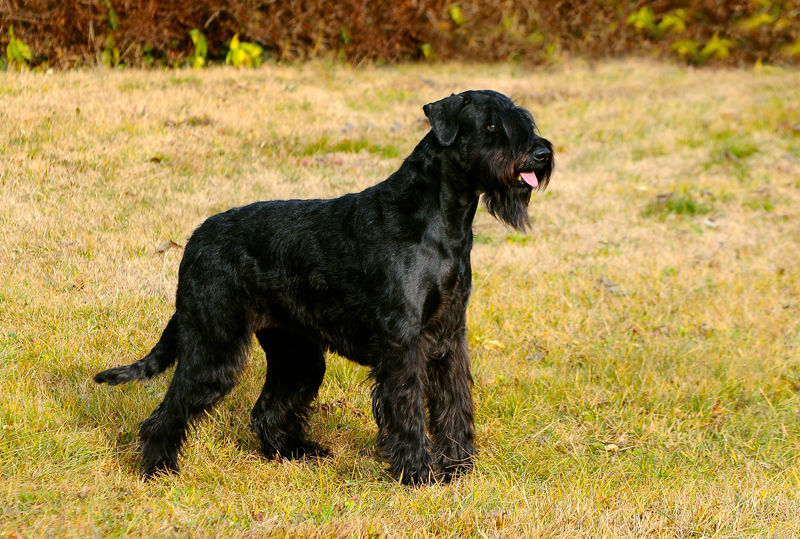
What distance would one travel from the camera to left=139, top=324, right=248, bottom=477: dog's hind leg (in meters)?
4.51

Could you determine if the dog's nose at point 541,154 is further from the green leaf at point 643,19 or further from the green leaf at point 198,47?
the green leaf at point 643,19

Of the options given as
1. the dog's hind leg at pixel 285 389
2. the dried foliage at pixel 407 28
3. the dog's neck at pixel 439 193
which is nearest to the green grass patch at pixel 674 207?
the dog's neck at pixel 439 193

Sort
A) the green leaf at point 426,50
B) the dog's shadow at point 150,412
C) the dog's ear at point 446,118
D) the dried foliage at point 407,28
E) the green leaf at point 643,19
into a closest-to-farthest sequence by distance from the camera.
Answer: the dog's ear at point 446,118 → the dog's shadow at point 150,412 → the dried foliage at point 407,28 → the green leaf at point 426,50 → the green leaf at point 643,19

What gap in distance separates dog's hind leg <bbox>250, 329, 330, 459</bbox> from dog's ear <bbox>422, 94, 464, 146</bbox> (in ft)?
5.37

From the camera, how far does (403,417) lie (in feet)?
14.0

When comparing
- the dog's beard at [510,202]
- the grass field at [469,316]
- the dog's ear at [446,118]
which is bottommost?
the grass field at [469,316]

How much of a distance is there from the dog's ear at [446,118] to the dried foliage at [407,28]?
9.88m

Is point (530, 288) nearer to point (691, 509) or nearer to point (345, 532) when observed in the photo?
point (691, 509)

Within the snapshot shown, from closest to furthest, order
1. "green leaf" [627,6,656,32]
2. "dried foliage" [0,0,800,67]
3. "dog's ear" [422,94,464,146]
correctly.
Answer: "dog's ear" [422,94,464,146]
"dried foliage" [0,0,800,67]
"green leaf" [627,6,656,32]

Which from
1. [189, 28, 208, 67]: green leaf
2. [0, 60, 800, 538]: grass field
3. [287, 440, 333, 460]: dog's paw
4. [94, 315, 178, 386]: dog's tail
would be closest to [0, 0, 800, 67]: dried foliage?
[189, 28, 208, 67]: green leaf

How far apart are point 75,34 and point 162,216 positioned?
618 cm

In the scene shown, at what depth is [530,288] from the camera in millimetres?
7535

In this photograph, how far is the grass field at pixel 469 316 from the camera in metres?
4.03

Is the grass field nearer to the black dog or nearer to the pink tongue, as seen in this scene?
the black dog
